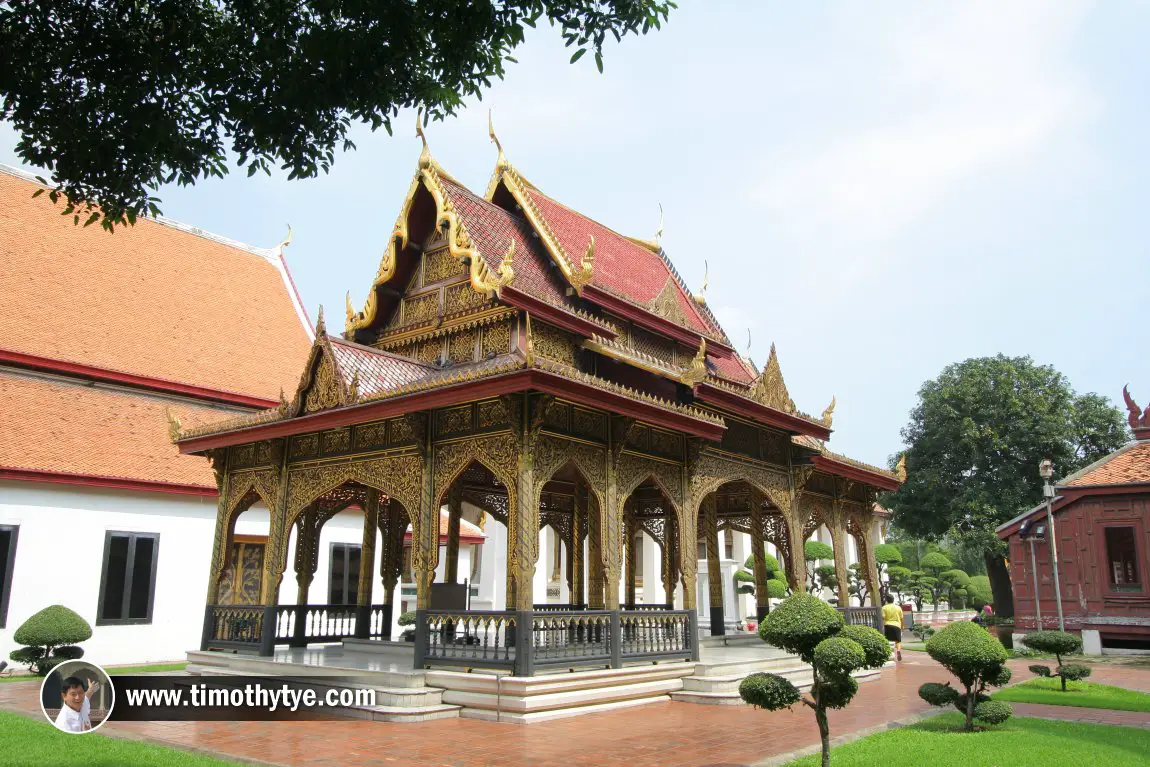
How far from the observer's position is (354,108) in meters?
6.55

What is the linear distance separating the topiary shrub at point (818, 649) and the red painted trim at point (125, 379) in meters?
15.3

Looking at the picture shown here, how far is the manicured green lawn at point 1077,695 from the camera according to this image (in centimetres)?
1092

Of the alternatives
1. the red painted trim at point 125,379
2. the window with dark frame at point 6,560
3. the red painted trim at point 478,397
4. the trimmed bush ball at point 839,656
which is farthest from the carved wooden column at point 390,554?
the trimmed bush ball at point 839,656

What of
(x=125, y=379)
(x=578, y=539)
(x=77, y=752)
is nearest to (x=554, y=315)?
(x=578, y=539)

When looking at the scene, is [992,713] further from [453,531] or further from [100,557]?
[100,557]

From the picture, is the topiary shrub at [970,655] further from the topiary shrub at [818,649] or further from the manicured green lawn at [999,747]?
the topiary shrub at [818,649]

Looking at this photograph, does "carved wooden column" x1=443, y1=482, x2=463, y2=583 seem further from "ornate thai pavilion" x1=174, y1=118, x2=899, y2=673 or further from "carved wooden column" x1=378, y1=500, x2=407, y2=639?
"carved wooden column" x1=378, y1=500, x2=407, y2=639

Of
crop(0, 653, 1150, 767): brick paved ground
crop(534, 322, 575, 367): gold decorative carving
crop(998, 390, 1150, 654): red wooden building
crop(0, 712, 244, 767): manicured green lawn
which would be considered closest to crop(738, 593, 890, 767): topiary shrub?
crop(0, 653, 1150, 767): brick paved ground

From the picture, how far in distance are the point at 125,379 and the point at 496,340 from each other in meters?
9.90

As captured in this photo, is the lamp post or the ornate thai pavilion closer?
the ornate thai pavilion

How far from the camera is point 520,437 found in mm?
9633

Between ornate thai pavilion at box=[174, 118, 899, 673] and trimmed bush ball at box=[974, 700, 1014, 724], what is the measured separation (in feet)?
12.7

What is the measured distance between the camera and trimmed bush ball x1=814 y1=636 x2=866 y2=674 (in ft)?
20.3

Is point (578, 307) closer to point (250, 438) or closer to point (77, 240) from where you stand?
point (250, 438)
